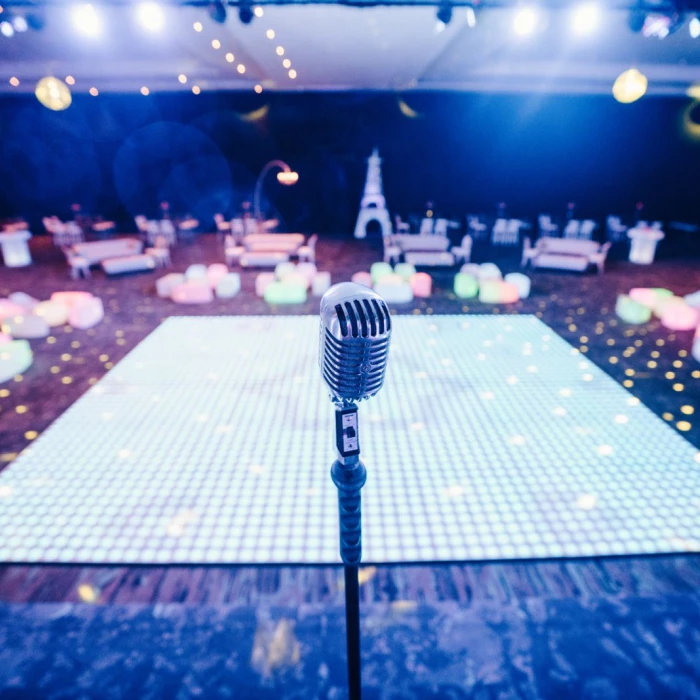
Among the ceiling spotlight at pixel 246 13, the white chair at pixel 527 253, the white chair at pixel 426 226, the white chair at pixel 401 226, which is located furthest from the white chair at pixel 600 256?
the ceiling spotlight at pixel 246 13

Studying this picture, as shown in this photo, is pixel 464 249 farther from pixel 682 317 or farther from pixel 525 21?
pixel 682 317

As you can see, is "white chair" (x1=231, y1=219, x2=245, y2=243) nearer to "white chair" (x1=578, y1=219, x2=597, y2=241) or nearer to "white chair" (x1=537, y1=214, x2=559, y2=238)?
"white chair" (x1=537, y1=214, x2=559, y2=238)

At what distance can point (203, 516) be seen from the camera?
2.87m

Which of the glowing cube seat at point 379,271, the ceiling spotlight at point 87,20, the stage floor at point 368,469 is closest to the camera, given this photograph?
the stage floor at point 368,469

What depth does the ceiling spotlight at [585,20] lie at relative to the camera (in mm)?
5956

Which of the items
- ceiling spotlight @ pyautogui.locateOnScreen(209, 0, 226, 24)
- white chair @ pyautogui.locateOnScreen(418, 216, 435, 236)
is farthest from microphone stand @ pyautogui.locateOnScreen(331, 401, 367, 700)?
white chair @ pyautogui.locateOnScreen(418, 216, 435, 236)

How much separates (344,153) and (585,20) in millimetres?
7313

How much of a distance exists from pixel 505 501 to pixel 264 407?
7.03ft

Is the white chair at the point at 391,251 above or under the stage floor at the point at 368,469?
above

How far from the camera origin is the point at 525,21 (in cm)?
659

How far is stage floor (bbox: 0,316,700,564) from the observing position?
2.68m

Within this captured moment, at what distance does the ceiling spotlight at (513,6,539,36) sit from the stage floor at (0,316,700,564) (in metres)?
4.82

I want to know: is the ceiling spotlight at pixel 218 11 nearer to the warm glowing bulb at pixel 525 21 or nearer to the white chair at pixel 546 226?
the warm glowing bulb at pixel 525 21

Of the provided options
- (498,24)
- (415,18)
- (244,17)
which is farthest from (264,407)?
(498,24)
